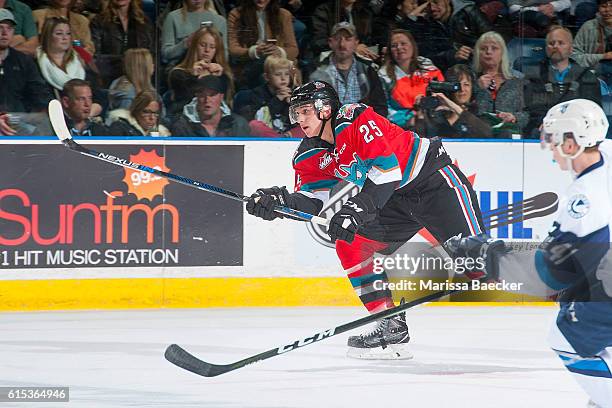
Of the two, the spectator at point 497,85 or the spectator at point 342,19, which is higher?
the spectator at point 342,19

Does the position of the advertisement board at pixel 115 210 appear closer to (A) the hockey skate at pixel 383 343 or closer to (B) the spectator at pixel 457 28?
(B) the spectator at pixel 457 28

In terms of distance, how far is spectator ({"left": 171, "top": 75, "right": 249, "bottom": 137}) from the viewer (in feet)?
19.4

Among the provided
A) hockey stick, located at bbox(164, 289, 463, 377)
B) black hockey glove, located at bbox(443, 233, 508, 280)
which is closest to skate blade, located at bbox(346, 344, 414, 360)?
hockey stick, located at bbox(164, 289, 463, 377)

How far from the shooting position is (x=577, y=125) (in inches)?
110

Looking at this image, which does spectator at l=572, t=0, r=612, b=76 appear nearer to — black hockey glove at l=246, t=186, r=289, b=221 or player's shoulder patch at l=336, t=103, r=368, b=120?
player's shoulder patch at l=336, t=103, r=368, b=120

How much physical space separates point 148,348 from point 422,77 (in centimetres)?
250

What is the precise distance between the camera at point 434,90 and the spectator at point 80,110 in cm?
176

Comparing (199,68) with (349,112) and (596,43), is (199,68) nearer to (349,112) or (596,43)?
(349,112)

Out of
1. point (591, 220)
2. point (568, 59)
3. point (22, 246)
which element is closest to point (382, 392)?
point (591, 220)

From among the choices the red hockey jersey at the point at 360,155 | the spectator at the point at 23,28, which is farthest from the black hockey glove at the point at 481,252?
the spectator at the point at 23,28

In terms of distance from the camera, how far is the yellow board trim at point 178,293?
18.1 ft

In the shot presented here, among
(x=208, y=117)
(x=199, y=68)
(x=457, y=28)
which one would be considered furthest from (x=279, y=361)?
(x=457, y=28)

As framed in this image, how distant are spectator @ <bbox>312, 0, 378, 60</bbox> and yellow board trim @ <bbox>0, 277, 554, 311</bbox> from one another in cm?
132

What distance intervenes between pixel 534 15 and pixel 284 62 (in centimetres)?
146
